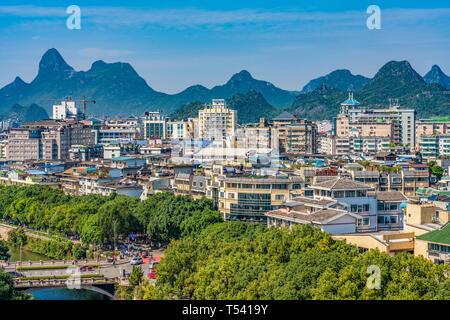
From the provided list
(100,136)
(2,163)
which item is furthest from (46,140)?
(100,136)

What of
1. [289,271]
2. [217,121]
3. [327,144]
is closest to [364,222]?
[289,271]

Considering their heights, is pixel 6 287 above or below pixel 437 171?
below

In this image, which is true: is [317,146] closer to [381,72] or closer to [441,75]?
[381,72]

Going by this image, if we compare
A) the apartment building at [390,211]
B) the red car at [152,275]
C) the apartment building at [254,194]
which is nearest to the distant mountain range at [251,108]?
the apartment building at [254,194]

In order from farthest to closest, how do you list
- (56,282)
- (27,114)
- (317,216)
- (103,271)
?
1. (27,114)
2. (103,271)
3. (56,282)
4. (317,216)

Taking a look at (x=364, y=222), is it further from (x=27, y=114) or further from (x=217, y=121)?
(x=27, y=114)
